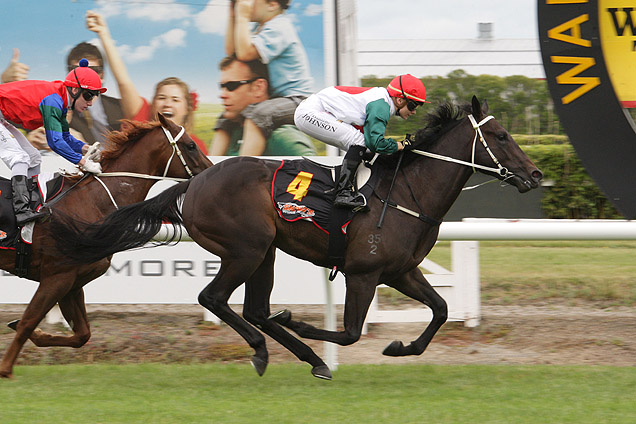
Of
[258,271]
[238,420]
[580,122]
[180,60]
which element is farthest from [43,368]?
[580,122]

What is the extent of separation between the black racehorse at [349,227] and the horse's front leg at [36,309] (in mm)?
213

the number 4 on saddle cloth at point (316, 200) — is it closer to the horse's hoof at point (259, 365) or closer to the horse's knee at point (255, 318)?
the horse's knee at point (255, 318)

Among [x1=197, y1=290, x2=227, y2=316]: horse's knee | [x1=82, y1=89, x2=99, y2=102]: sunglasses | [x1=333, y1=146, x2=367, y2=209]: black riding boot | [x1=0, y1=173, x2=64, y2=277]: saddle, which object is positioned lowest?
[x1=197, y1=290, x2=227, y2=316]: horse's knee

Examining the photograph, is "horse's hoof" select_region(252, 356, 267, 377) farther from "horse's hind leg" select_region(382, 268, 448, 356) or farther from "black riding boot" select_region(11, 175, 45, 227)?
"black riding boot" select_region(11, 175, 45, 227)

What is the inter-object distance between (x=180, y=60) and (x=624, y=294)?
4.61 metres

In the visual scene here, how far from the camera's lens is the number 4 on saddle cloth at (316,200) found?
4.91 meters

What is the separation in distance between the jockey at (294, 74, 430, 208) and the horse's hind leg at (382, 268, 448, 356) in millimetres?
608

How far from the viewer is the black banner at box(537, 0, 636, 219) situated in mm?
5766

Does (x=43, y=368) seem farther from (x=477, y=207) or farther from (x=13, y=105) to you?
(x=477, y=207)

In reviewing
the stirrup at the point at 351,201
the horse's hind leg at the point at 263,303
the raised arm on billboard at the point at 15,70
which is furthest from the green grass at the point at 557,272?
the raised arm on billboard at the point at 15,70

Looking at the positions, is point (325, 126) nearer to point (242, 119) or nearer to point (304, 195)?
point (304, 195)

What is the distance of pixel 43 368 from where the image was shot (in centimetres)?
539

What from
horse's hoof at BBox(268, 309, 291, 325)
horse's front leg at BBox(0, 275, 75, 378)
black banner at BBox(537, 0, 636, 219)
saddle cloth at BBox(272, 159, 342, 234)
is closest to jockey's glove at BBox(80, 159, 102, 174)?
horse's front leg at BBox(0, 275, 75, 378)

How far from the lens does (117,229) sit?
16.6 feet
